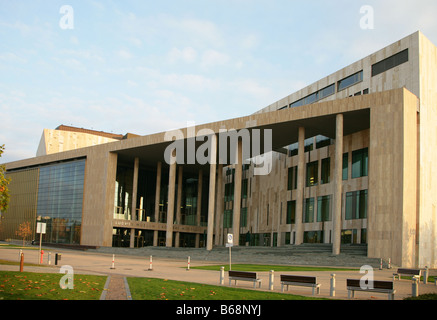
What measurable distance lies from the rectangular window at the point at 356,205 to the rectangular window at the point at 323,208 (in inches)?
113

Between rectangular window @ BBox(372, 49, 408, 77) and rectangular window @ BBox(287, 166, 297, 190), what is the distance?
14.8m

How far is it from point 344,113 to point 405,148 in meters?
6.79

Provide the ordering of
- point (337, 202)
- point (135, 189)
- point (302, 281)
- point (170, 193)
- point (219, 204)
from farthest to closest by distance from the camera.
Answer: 1. point (135, 189)
2. point (219, 204)
3. point (170, 193)
4. point (337, 202)
5. point (302, 281)

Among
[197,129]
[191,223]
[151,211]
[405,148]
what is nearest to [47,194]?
[151,211]

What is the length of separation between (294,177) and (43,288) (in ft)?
147

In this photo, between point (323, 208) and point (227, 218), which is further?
point (227, 218)

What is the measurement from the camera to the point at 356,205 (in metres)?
46.7

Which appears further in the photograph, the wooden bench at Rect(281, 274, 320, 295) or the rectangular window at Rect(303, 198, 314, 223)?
the rectangular window at Rect(303, 198, 314, 223)

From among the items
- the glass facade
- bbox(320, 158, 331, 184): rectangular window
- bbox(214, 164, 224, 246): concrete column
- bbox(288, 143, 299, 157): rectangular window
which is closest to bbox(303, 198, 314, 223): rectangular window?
bbox(320, 158, 331, 184): rectangular window

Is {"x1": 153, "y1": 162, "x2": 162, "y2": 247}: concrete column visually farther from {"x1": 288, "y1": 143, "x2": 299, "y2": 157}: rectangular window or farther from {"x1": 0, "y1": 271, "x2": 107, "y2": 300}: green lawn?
{"x1": 0, "y1": 271, "x2": 107, "y2": 300}: green lawn

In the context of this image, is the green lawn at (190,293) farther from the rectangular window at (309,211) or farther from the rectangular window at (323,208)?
the rectangular window at (309,211)

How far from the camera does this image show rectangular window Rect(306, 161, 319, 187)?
175ft

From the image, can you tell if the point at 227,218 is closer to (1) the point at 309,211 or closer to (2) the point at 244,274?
(1) the point at 309,211

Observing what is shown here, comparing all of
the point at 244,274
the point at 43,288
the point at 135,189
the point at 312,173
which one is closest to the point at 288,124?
the point at 312,173
